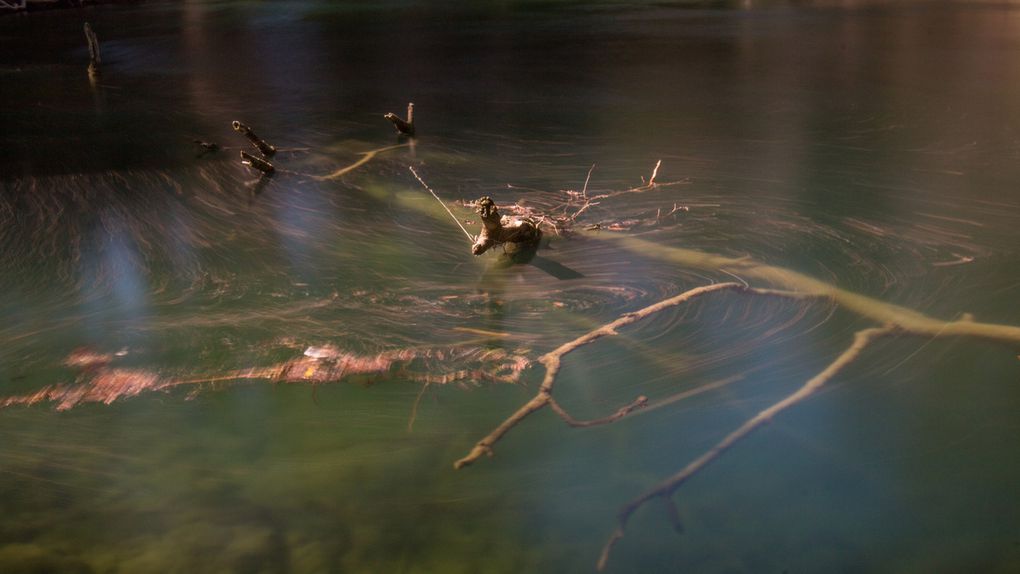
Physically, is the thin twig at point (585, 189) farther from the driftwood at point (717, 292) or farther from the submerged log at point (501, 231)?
the submerged log at point (501, 231)

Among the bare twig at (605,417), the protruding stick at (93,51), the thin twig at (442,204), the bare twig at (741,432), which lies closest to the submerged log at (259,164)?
the thin twig at (442,204)

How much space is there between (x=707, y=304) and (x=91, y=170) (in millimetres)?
2040

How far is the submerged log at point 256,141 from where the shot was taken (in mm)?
2754

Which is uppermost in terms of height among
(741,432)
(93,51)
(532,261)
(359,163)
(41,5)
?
(41,5)

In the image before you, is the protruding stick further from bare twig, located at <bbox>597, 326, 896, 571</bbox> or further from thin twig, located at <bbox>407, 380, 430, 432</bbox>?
bare twig, located at <bbox>597, 326, 896, 571</bbox>

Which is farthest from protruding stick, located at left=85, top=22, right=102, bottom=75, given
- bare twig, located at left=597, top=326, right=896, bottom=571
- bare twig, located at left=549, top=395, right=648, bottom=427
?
bare twig, located at left=597, top=326, right=896, bottom=571

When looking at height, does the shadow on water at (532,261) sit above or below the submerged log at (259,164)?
below

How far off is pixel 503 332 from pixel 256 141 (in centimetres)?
150

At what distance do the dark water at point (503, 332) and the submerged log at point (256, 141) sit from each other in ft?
0.17

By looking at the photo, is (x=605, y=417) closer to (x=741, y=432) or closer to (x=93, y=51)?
(x=741, y=432)

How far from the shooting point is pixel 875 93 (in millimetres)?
3514

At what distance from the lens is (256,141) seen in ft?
9.20

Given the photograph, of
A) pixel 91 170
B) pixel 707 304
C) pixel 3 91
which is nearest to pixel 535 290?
pixel 707 304

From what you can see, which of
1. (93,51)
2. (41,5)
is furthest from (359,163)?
A: (41,5)
